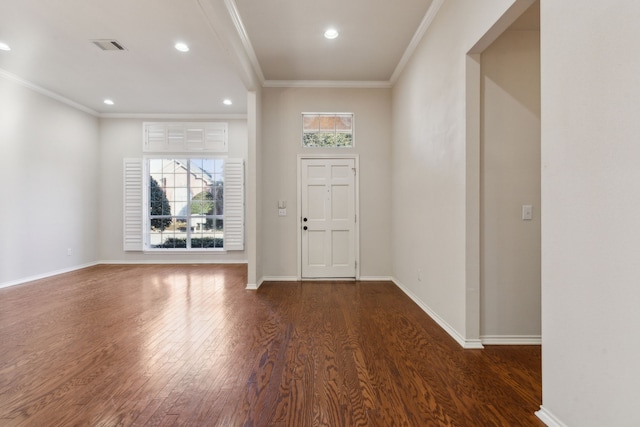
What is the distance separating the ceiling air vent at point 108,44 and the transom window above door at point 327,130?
255cm

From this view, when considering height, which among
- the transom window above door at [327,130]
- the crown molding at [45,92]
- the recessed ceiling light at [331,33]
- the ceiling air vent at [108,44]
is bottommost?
the transom window above door at [327,130]

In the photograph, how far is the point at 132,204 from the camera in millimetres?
6273

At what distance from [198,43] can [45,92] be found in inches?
136

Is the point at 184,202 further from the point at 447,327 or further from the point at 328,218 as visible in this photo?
the point at 447,327

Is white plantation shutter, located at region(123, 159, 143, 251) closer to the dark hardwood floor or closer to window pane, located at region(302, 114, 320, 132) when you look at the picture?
the dark hardwood floor

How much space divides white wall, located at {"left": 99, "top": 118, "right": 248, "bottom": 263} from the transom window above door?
2065 millimetres

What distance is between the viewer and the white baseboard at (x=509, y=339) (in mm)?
2467

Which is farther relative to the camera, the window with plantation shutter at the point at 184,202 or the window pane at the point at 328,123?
the window with plantation shutter at the point at 184,202

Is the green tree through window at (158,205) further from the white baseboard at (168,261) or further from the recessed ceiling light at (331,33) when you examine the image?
the recessed ceiling light at (331,33)

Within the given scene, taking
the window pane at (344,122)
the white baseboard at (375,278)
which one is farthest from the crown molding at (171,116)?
the white baseboard at (375,278)
